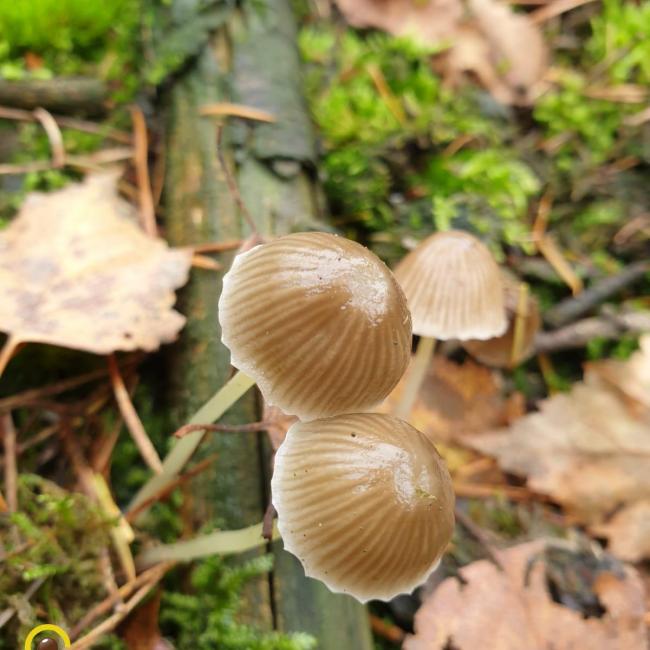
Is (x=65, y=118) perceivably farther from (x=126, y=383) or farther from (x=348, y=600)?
(x=348, y=600)

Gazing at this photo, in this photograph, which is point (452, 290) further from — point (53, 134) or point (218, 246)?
point (53, 134)

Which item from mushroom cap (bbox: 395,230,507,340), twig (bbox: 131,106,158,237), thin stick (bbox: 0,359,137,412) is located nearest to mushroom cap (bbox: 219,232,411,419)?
mushroom cap (bbox: 395,230,507,340)

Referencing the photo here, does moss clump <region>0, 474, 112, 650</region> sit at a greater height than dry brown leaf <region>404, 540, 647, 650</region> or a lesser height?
greater

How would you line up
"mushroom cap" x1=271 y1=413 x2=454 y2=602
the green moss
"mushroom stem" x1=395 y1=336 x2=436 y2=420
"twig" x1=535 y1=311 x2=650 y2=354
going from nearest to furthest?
"mushroom cap" x1=271 y1=413 x2=454 y2=602 → the green moss → "mushroom stem" x1=395 y1=336 x2=436 y2=420 → "twig" x1=535 y1=311 x2=650 y2=354

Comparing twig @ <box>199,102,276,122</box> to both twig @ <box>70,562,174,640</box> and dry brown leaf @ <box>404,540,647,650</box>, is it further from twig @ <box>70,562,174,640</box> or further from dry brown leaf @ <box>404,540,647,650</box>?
dry brown leaf @ <box>404,540,647,650</box>

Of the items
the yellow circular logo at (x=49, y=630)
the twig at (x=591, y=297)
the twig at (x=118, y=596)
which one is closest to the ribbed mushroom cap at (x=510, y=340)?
the twig at (x=591, y=297)

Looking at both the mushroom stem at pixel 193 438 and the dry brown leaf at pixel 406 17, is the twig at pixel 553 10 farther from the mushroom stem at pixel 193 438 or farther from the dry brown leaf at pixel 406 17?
the mushroom stem at pixel 193 438
